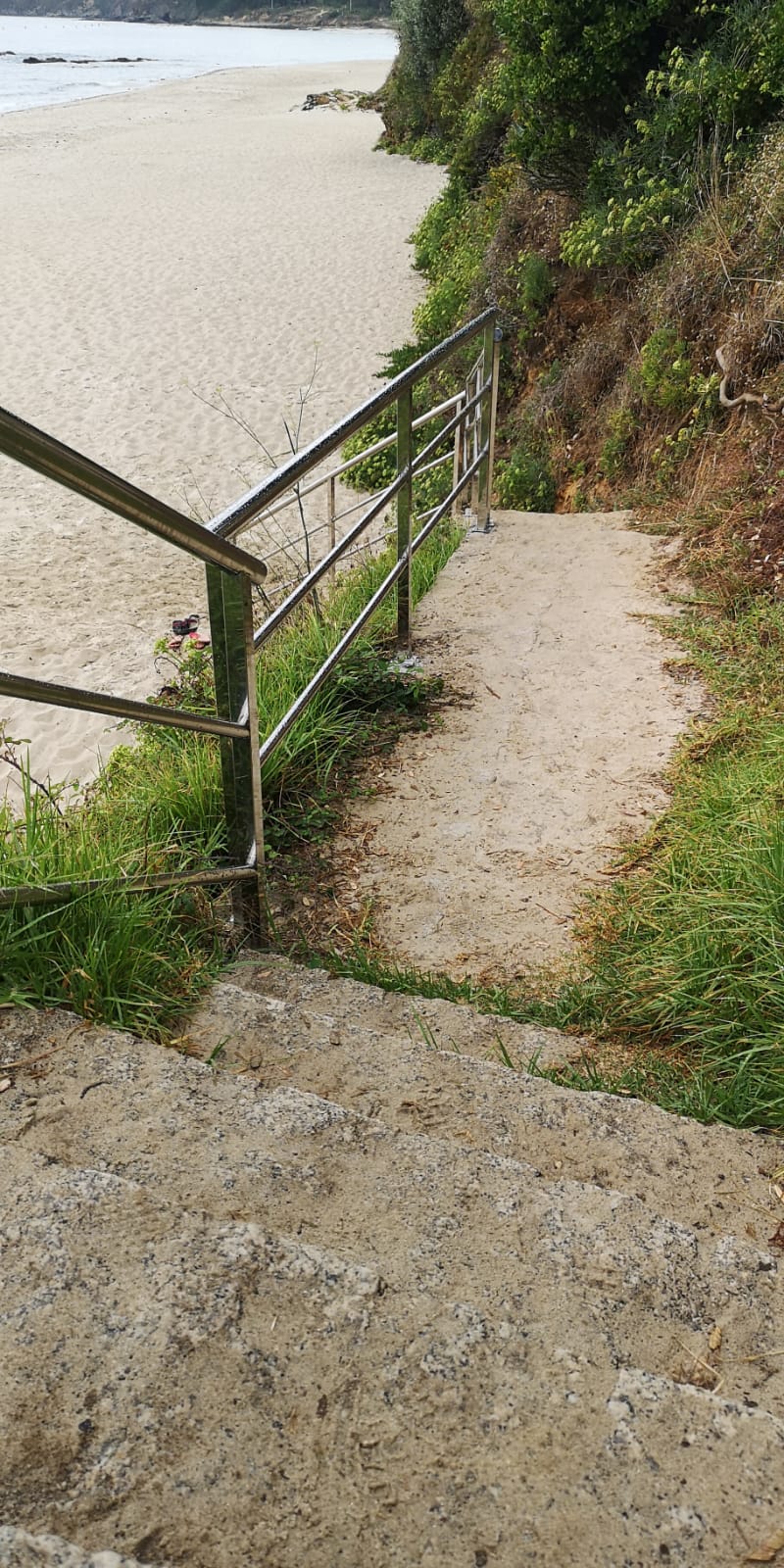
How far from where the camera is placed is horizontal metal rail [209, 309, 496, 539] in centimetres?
Result: 259

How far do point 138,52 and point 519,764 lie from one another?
101 meters

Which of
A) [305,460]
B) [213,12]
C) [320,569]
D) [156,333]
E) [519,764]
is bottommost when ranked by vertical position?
[156,333]

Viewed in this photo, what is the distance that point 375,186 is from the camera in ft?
79.8

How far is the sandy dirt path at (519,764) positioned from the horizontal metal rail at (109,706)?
0.83 meters

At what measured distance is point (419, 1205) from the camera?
5.89 feet

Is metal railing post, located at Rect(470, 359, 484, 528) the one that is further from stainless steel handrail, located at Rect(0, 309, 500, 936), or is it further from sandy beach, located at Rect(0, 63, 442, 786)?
sandy beach, located at Rect(0, 63, 442, 786)

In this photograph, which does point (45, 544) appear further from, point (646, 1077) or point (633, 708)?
point (646, 1077)

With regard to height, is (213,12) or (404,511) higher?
(213,12)

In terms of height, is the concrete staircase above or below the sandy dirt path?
above

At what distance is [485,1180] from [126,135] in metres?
38.7

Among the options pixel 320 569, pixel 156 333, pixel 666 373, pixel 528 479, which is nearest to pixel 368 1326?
pixel 320 569

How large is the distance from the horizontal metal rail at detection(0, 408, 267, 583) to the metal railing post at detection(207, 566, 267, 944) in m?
0.07

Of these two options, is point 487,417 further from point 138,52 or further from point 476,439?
point 138,52

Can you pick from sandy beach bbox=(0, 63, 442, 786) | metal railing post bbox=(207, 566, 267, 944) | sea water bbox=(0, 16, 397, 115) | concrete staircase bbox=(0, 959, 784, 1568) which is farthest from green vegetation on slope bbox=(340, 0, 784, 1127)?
sea water bbox=(0, 16, 397, 115)
